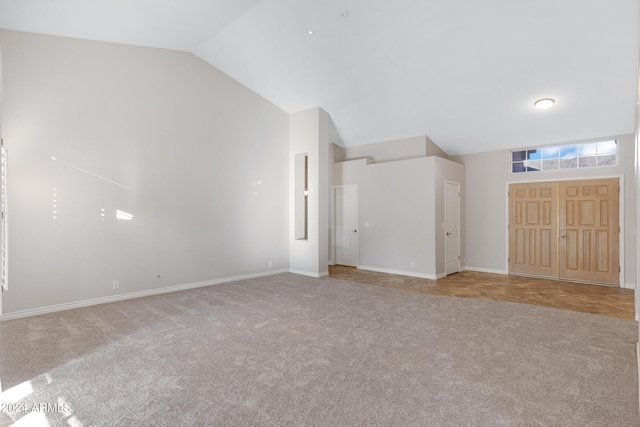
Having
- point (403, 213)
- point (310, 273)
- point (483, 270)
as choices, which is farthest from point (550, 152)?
point (310, 273)

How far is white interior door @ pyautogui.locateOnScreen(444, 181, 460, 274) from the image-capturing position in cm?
674

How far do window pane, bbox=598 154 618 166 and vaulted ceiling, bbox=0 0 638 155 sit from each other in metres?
0.47

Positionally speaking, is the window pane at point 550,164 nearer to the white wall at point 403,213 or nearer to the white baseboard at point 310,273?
the white wall at point 403,213

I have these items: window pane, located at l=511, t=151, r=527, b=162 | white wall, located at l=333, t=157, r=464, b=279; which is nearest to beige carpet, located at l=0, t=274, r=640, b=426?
white wall, located at l=333, t=157, r=464, b=279

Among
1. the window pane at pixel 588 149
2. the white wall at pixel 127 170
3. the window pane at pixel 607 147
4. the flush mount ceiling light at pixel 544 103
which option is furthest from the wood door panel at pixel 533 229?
the white wall at pixel 127 170

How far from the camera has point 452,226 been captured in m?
6.95

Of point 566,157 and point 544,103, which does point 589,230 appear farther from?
point 544,103

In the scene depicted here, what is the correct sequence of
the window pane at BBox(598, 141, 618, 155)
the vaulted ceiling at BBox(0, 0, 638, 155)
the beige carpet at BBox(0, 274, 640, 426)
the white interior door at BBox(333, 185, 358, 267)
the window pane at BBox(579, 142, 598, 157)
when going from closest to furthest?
the beige carpet at BBox(0, 274, 640, 426) < the vaulted ceiling at BBox(0, 0, 638, 155) < the window pane at BBox(598, 141, 618, 155) < the window pane at BBox(579, 142, 598, 157) < the white interior door at BBox(333, 185, 358, 267)

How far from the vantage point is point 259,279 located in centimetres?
628

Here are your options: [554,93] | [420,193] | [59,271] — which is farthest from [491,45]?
[59,271]

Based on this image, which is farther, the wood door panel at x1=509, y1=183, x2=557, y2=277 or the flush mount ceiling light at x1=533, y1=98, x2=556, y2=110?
the wood door panel at x1=509, y1=183, x2=557, y2=277

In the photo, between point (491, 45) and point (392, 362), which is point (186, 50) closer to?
point (491, 45)

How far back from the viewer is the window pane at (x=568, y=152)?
6.07m

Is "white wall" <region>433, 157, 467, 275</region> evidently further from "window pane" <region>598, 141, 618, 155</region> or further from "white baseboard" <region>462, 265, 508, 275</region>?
"window pane" <region>598, 141, 618, 155</region>
